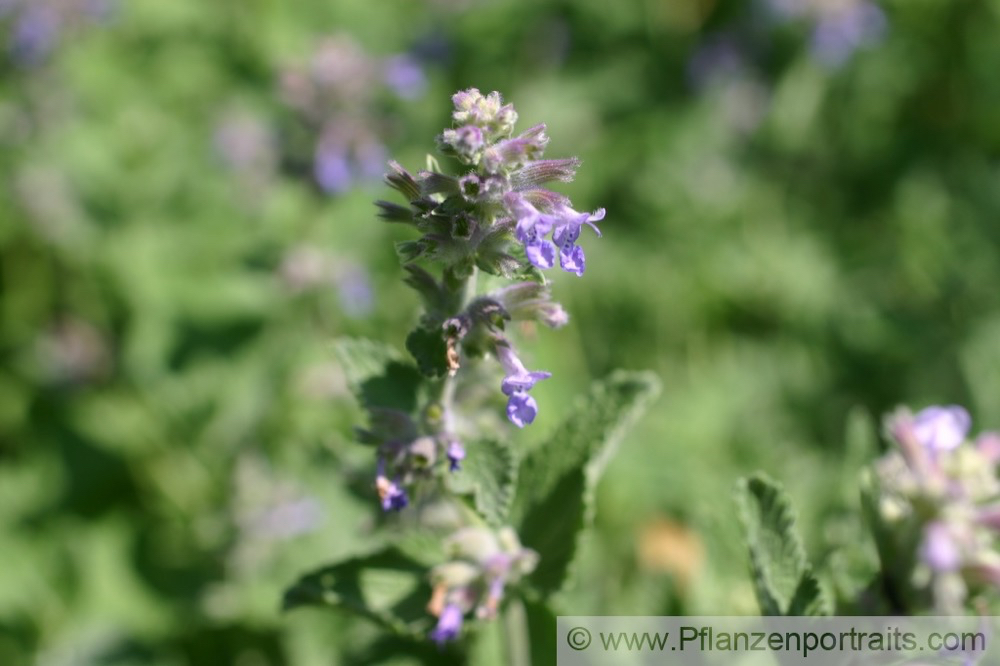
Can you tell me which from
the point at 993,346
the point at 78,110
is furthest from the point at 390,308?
the point at 993,346

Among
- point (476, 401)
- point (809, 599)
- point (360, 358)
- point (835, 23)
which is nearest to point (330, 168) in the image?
point (476, 401)

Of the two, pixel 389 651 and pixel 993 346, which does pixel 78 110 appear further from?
pixel 993 346

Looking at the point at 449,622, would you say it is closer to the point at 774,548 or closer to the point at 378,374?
the point at 378,374

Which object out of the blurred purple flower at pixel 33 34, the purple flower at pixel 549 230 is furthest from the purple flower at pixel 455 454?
the blurred purple flower at pixel 33 34

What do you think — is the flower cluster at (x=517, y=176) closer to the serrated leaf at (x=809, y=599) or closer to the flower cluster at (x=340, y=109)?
the serrated leaf at (x=809, y=599)

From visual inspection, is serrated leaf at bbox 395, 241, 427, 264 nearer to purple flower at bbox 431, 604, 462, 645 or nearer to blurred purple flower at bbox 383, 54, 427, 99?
purple flower at bbox 431, 604, 462, 645
